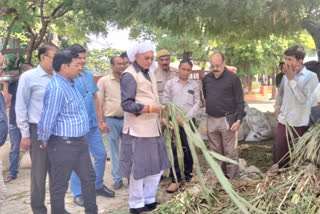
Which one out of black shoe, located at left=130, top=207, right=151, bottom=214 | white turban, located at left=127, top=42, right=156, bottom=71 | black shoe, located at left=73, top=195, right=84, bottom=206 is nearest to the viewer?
white turban, located at left=127, top=42, right=156, bottom=71

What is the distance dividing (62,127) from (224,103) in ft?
6.99

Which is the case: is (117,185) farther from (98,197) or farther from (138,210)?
(138,210)

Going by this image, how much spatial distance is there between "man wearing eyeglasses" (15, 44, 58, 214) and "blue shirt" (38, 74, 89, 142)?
0.44 metres

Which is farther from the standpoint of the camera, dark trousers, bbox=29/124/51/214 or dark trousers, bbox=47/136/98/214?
dark trousers, bbox=29/124/51/214

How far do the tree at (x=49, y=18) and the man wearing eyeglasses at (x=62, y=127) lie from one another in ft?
7.59

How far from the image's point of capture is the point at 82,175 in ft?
10.3

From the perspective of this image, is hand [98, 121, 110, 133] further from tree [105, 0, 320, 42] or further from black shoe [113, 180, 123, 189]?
tree [105, 0, 320, 42]

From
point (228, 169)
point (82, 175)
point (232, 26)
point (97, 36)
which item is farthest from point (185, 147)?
point (97, 36)

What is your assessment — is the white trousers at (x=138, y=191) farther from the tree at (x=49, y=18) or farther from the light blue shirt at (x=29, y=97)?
the tree at (x=49, y=18)

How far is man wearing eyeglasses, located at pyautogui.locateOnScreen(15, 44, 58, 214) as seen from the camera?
11.0 ft

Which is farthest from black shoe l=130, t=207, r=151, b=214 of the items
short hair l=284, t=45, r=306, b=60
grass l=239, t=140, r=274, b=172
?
grass l=239, t=140, r=274, b=172

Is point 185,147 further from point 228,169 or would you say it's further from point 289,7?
point 289,7

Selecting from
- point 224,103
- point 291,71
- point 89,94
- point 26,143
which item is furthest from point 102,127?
point 291,71

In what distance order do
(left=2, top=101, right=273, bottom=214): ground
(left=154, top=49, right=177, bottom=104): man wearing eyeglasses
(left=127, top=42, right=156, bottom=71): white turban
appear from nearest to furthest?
(left=127, top=42, right=156, bottom=71): white turban → (left=2, top=101, right=273, bottom=214): ground → (left=154, top=49, right=177, bottom=104): man wearing eyeglasses
